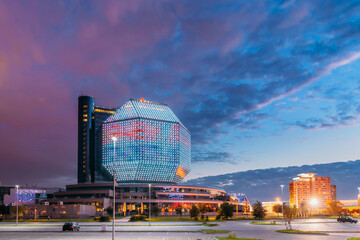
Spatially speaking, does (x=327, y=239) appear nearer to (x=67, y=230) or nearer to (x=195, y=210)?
(x=67, y=230)

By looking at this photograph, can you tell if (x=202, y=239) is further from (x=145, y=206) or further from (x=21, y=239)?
(x=145, y=206)

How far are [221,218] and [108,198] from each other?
305ft

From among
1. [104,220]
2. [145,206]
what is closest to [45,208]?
[104,220]

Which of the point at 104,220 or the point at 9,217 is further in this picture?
the point at 9,217

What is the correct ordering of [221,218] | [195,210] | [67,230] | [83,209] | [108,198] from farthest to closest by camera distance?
1. [108,198]
2. [83,209]
3. [221,218]
4. [195,210]
5. [67,230]

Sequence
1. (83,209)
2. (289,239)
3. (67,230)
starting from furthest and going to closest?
(83,209), (67,230), (289,239)

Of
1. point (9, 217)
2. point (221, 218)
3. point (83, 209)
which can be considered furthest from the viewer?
point (83, 209)

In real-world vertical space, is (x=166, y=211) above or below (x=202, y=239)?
below

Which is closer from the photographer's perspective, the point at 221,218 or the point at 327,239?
the point at 327,239

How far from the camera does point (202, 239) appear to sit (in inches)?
1678

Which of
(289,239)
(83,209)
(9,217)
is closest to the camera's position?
(289,239)

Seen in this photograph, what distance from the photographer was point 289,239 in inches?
1655

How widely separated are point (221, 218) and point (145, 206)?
90897 mm

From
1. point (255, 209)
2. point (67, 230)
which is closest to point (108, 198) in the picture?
point (255, 209)
